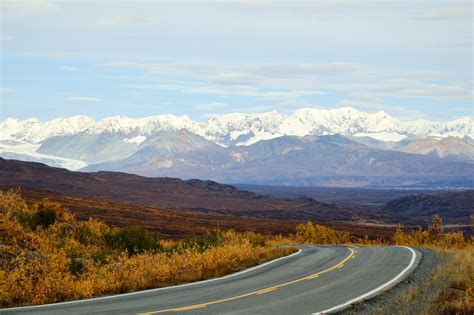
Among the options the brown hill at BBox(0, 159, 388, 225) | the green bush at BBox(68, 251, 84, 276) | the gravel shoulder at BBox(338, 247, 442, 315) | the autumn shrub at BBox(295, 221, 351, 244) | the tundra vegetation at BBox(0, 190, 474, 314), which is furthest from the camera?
the brown hill at BBox(0, 159, 388, 225)

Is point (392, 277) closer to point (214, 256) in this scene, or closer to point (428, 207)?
point (214, 256)

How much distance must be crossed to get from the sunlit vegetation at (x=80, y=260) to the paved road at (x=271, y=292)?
0.87 metres

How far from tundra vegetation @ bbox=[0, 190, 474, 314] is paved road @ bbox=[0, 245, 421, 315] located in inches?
35.0

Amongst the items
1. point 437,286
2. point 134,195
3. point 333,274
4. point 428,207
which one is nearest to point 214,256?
point 333,274

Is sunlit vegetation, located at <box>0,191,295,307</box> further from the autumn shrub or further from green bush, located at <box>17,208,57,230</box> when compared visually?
the autumn shrub

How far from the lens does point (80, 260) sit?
2067 cm

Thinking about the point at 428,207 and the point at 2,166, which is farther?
the point at 428,207

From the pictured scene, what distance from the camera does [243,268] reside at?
22078 mm

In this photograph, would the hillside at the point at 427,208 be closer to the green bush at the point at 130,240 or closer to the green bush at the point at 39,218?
the green bush at the point at 130,240

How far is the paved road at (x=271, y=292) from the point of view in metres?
13.5

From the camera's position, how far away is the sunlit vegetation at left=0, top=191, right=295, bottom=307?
15.4m

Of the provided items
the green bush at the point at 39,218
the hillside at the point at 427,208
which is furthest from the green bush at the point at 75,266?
the hillside at the point at 427,208

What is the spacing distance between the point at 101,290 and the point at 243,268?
22.7ft

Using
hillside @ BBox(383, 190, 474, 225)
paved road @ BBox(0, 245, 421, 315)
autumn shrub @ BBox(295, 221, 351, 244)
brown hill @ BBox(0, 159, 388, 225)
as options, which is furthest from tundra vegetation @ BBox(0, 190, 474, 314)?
hillside @ BBox(383, 190, 474, 225)
